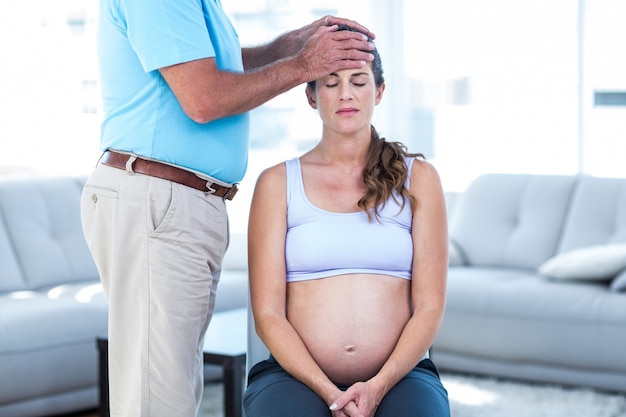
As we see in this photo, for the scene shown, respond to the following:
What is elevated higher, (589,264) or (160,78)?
(160,78)

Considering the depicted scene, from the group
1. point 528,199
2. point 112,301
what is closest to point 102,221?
point 112,301

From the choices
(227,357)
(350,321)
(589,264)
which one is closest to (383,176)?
(350,321)

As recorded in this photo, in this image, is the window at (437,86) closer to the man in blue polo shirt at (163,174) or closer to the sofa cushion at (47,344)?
the sofa cushion at (47,344)

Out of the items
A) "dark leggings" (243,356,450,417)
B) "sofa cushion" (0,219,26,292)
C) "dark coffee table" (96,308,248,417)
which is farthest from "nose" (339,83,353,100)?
"sofa cushion" (0,219,26,292)

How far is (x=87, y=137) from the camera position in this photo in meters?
6.34

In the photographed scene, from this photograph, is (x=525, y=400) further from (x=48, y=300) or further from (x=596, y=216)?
(x=48, y=300)

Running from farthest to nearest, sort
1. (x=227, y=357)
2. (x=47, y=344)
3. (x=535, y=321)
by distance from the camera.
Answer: (x=535, y=321), (x=47, y=344), (x=227, y=357)

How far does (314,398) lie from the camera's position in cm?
206

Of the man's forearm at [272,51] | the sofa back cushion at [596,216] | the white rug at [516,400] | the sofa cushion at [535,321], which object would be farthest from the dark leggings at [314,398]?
the sofa back cushion at [596,216]

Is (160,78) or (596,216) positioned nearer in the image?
(160,78)

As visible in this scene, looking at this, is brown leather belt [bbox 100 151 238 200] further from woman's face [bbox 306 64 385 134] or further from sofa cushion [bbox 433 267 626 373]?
sofa cushion [bbox 433 267 626 373]

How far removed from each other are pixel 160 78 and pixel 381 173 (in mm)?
564

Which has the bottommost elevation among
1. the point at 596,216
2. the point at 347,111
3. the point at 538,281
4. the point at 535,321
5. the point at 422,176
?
the point at 535,321

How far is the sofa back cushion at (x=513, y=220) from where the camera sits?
15.1ft
